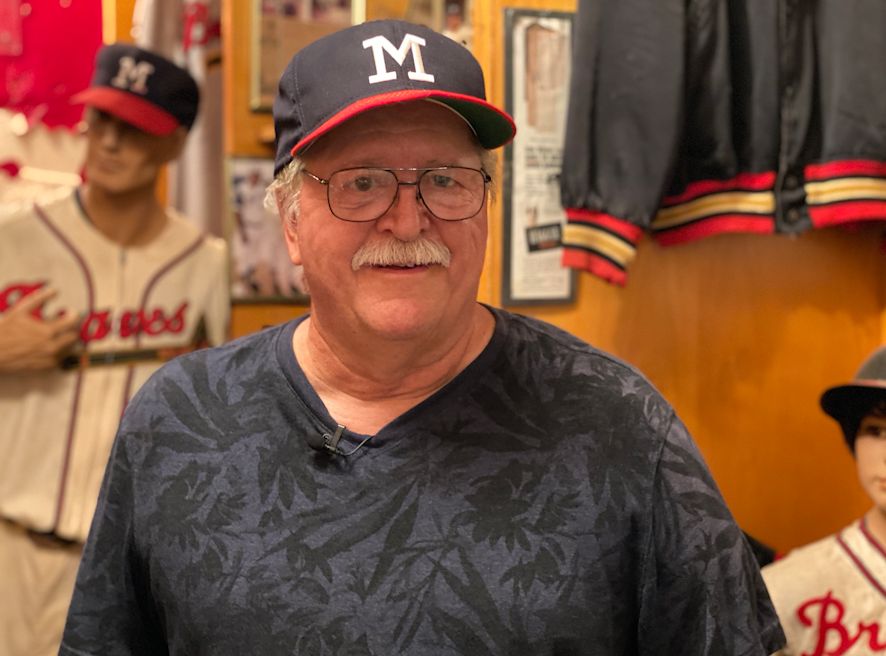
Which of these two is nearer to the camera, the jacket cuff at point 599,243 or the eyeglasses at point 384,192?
the eyeglasses at point 384,192

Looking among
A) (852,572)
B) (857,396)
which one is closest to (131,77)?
(857,396)

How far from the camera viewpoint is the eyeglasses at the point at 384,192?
905mm

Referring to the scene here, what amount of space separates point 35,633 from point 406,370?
122 centimetres

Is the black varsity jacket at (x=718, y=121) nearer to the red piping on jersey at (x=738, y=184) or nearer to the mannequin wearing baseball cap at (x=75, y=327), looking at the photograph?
the red piping on jersey at (x=738, y=184)

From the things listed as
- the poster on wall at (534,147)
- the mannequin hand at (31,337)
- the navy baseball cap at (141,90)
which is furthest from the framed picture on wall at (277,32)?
the poster on wall at (534,147)

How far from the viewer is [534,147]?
151 centimetres

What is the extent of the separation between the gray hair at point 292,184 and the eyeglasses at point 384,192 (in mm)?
37

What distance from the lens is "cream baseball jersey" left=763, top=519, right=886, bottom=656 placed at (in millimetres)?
1396

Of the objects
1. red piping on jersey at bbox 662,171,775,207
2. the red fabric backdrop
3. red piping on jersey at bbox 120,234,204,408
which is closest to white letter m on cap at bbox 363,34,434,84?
red piping on jersey at bbox 662,171,775,207

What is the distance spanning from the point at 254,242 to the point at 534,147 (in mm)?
905

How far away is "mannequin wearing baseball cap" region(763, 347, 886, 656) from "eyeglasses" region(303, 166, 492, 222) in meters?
0.80

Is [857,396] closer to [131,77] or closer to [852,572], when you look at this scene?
[852,572]

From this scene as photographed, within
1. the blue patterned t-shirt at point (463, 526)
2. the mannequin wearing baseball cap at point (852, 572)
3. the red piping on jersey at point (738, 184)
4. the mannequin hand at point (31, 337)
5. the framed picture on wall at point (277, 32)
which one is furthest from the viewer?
the framed picture on wall at point (277, 32)

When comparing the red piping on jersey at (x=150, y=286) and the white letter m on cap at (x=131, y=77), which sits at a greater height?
the white letter m on cap at (x=131, y=77)
